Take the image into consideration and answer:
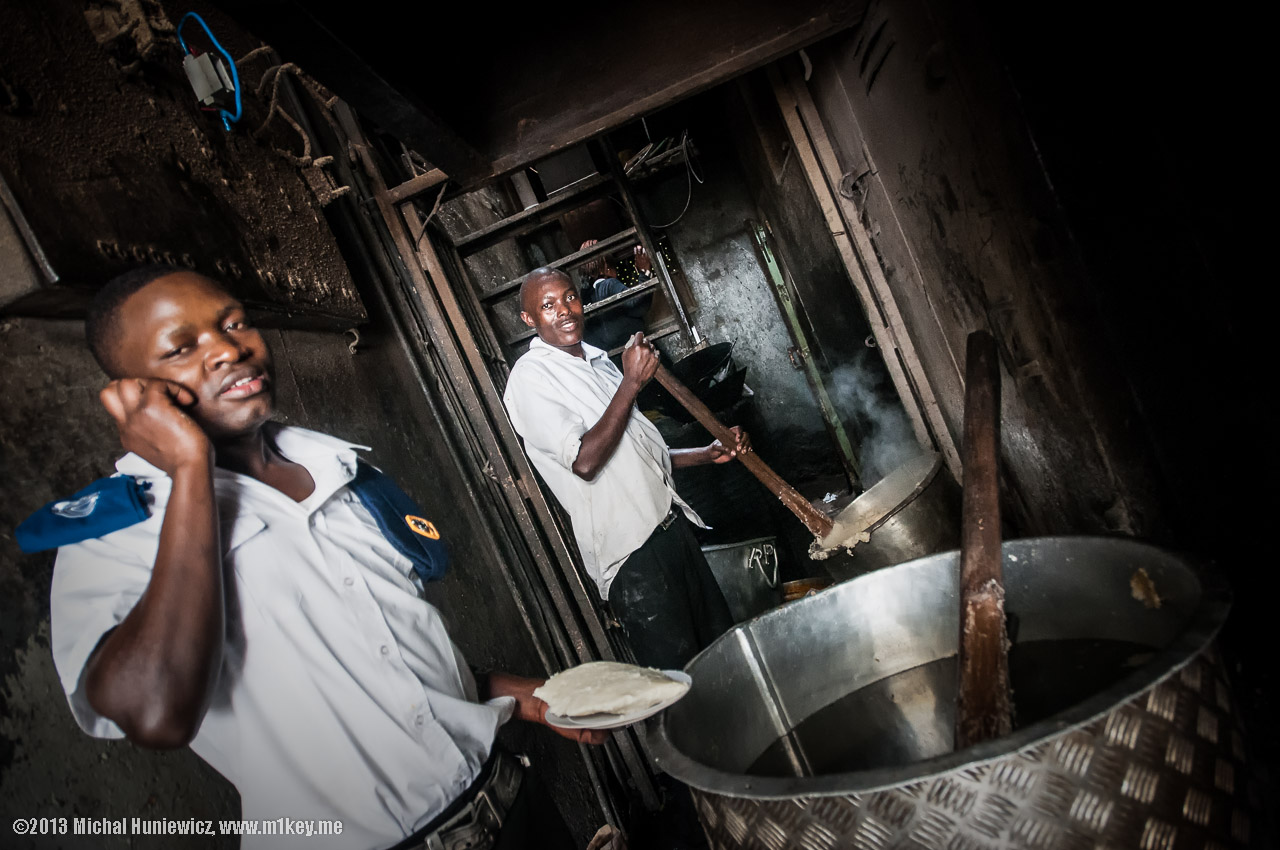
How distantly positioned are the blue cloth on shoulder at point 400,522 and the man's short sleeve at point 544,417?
1.28 meters

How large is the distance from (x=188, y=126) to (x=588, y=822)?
3.28m

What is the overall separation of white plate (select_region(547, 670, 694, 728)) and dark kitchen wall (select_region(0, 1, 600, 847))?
729mm

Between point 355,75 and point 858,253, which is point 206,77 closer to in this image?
point 355,75

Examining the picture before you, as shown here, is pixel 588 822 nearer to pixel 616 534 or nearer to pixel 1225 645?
pixel 616 534

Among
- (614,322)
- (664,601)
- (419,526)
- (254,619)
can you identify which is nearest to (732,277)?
(614,322)

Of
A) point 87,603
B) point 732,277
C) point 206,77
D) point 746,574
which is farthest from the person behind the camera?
point 732,277

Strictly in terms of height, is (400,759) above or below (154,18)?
below

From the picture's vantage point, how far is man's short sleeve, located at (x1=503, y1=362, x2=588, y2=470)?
3.10m

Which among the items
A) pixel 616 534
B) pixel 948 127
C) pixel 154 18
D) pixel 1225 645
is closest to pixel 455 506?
pixel 616 534

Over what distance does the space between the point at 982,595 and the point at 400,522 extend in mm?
1476

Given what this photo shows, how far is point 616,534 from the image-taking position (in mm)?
3199

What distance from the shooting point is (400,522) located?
172 cm

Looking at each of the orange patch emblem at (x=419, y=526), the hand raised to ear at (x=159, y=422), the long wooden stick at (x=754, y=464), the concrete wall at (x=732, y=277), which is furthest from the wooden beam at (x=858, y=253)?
the concrete wall at (x=732, y=277)

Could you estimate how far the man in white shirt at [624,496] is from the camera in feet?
10.3
